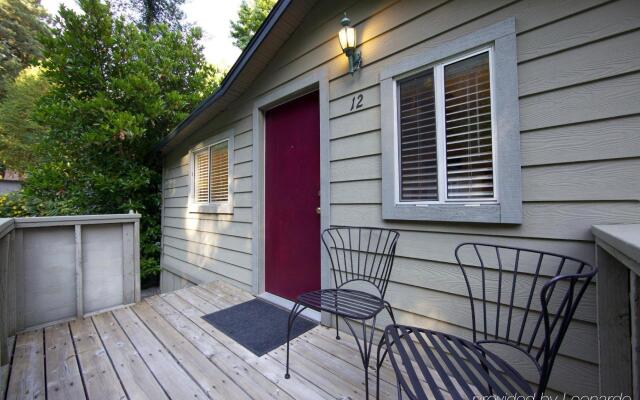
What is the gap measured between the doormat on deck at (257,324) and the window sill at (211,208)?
1288mm

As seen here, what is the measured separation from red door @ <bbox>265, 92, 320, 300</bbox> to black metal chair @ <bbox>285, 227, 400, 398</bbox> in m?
0.39

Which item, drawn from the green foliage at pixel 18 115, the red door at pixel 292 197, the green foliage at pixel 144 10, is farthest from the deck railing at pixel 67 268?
the green foliage at pixel 18 115

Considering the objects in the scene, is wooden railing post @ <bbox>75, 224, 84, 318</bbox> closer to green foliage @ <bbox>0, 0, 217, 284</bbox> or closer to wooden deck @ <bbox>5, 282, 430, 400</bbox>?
wooden deck @ <bbox>5, 282, 430, 400</bbox>

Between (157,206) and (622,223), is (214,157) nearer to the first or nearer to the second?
(157,206)

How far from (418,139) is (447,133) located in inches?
7.4

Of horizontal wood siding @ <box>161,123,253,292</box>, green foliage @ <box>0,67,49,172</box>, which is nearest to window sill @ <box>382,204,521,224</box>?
horizontal wood siding @ <box>161,123,253,292</box>

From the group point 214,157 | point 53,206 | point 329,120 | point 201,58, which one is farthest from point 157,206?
point 329,120

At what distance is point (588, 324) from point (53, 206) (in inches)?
271

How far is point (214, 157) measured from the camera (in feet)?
12.9

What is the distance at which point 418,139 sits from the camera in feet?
5.92

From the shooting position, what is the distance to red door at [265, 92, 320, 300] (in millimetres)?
2529

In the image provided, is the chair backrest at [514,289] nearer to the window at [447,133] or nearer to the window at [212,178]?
the window at [447,133]

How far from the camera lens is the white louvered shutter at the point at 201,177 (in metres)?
4.08

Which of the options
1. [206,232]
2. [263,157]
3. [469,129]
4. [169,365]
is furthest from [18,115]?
[469,129]
